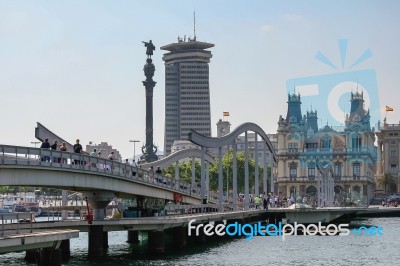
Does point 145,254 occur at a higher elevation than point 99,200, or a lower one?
lower

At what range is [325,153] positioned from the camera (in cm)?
18188

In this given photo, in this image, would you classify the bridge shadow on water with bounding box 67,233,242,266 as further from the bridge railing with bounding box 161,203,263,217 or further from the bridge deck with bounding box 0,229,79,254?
the bridge deck with bounding box 0,229,79,254

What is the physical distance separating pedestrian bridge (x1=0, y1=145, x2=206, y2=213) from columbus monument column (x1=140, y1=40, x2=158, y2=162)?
6355cm

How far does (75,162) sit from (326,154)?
5353 inches

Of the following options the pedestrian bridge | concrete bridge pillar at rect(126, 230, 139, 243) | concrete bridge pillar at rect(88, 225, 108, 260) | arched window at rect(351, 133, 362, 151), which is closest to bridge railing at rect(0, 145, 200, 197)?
the pedestrian bridge

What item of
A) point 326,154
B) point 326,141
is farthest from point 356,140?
point 326,154

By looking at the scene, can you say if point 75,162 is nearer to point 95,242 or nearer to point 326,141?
point 95,242

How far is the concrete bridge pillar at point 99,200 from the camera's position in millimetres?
54281

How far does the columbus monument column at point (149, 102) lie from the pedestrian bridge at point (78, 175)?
63549 millimetres

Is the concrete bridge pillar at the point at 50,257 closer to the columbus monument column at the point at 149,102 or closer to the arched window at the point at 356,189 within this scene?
the columbus monument column at the point at 149,102

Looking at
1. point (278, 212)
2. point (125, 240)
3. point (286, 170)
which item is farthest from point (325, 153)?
point (125, 240)

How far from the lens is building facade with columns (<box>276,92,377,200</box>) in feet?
593

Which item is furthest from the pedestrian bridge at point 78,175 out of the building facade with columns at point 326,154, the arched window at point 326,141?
the arched window at point 326,141

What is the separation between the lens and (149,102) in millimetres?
129625
